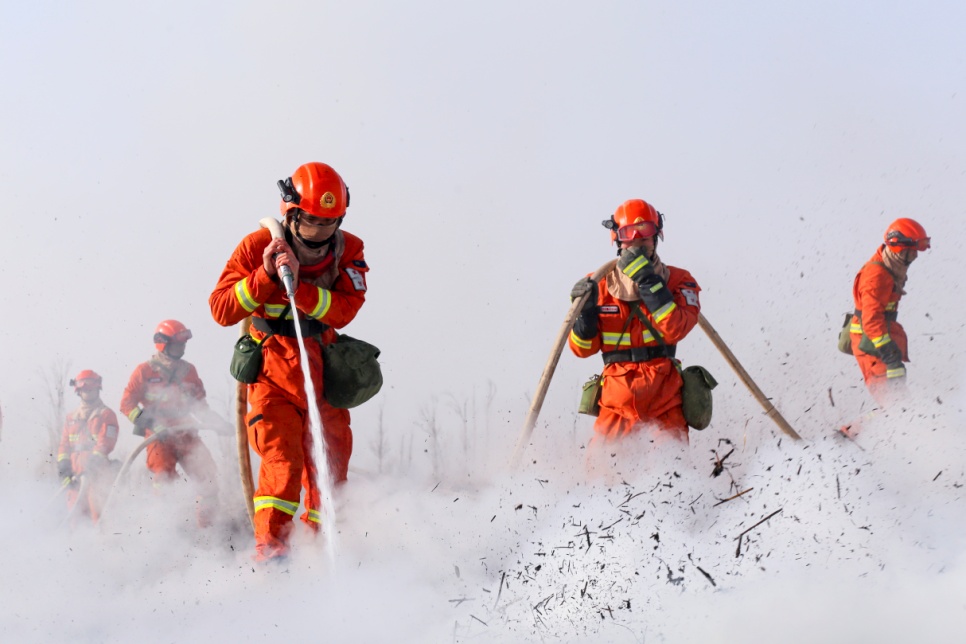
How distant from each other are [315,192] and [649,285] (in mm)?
1977

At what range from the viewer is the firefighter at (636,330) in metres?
6.59

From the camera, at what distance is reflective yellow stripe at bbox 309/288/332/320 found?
18.6ft

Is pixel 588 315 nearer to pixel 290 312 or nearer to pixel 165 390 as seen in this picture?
pixel 290 312

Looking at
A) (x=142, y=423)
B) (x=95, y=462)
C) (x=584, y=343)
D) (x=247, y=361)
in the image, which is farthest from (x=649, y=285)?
(x=95, y=462)

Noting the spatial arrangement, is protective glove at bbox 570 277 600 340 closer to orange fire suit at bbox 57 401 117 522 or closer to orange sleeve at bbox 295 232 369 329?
orange sleeve at bbox 295 232 369 329

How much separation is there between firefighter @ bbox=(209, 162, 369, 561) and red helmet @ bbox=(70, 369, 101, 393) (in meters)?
6.78

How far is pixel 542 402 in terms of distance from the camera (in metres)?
7.30

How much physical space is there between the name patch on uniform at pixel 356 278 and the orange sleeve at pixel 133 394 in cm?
530

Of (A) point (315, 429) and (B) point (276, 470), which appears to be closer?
(A) point (315, 429)

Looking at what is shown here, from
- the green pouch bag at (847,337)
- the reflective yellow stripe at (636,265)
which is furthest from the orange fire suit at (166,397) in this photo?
the green pouch bag at (847,337)

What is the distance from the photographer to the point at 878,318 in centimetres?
854

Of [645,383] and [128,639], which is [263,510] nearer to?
[128,639]

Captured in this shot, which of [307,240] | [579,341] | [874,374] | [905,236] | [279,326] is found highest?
[307,240]

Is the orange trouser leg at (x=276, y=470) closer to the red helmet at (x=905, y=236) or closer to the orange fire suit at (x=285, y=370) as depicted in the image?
the orange fire suit at (x=285, y=370)
